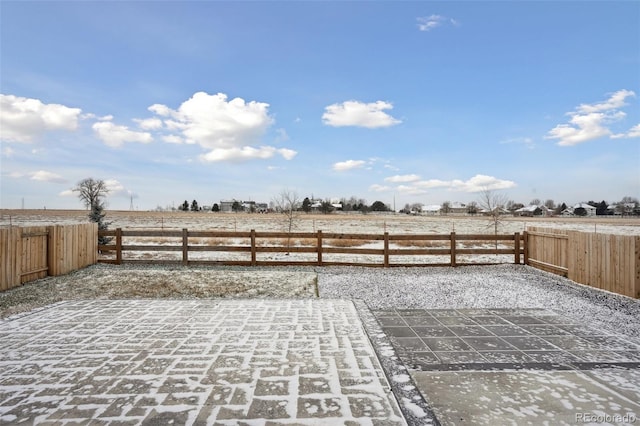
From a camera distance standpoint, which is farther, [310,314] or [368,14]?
[368,14]

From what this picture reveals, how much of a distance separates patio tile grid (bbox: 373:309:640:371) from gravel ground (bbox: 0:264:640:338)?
1.81 feet

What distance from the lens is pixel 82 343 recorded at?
159 inches

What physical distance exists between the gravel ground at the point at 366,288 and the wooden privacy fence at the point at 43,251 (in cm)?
30

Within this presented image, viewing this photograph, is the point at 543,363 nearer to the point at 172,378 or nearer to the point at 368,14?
the point at 172,378

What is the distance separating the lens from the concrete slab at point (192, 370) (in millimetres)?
2568

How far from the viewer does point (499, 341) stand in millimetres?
4168

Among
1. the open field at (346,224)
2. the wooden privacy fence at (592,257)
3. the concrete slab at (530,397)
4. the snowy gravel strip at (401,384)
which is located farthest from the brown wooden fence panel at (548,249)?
the open field at (346,224)

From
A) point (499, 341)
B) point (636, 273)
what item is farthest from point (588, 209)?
point (499, 341)

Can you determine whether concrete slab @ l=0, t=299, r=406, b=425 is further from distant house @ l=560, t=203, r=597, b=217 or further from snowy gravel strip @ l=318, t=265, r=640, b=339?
distant house @ l=560, t=203, r=597, b=217

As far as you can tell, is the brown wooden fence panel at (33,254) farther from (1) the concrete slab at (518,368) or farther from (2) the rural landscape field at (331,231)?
(1) the concrete slab at (518,368)

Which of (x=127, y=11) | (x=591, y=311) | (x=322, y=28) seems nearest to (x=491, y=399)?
(x=591, y=311)

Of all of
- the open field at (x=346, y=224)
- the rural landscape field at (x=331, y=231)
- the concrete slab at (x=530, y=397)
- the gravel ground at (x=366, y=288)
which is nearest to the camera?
the concrete slab at (x=530, y=397)

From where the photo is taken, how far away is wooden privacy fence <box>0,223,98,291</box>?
24.4 feet

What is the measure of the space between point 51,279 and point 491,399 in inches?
384
